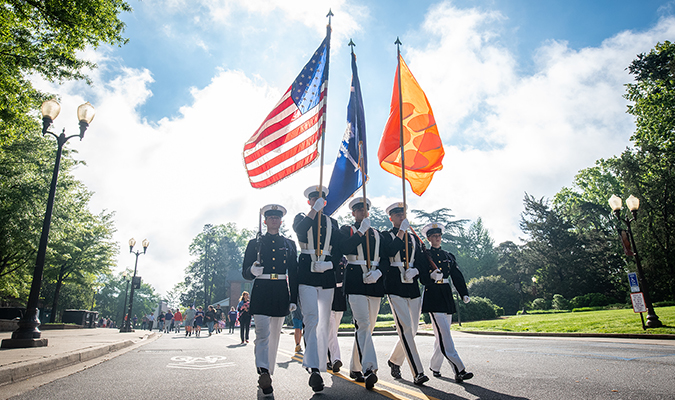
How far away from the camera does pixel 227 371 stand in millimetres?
6617

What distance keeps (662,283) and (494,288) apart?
16921mm

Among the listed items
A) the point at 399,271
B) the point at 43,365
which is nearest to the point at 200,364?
the point at 43,365

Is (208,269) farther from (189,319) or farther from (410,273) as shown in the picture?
(410,273)

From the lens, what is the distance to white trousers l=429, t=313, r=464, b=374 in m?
5.21

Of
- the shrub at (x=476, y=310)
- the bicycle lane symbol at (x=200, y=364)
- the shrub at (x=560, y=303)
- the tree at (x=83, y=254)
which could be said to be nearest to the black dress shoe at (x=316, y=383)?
the bicycle lane symbol at (x=200, y=364)

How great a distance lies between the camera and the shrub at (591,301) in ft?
107

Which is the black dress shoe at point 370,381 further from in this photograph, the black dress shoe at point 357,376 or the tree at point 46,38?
the tree at point 46,38

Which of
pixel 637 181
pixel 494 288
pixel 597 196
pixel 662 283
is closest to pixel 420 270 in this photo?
pixel 662 283

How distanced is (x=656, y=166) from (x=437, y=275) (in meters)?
33.5

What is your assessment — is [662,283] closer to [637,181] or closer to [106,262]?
[637,181]

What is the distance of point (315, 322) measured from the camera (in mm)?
5074

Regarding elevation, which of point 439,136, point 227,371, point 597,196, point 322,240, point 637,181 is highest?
point 597,196

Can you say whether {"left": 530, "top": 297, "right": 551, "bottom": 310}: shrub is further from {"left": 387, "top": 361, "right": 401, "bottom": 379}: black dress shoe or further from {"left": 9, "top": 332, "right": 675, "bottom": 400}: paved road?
{"left": 387, "top": 361, "right": 401, "bottom": 379}: black dress shoe

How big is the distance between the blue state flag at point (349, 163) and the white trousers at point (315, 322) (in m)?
2.35
